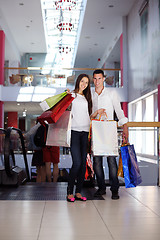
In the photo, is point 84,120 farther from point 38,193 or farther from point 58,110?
point 38,193

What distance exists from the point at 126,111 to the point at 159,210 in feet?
40.1

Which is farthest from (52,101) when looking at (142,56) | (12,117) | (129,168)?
(12,117)

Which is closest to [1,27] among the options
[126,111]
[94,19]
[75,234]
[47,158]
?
[94,19]

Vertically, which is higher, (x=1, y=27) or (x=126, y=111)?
(x=1, y=27)

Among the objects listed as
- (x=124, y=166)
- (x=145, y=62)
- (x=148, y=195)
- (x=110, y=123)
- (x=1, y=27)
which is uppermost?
(x=1, y=27)

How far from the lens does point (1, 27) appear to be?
14.8 meters

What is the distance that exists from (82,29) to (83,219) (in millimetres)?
15531

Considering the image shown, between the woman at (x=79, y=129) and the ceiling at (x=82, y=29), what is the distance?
437 inches

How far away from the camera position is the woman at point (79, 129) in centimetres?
318

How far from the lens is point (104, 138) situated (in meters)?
3.14

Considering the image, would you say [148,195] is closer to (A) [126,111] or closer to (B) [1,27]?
(A) [126,111]

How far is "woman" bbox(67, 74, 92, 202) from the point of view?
3.18m

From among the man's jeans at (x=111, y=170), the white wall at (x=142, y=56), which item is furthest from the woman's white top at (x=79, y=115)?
the white wall at (x=142, y=56)

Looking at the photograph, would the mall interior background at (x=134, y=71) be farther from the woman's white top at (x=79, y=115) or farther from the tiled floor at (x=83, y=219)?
the tiled floor at (x=83, y=219)
